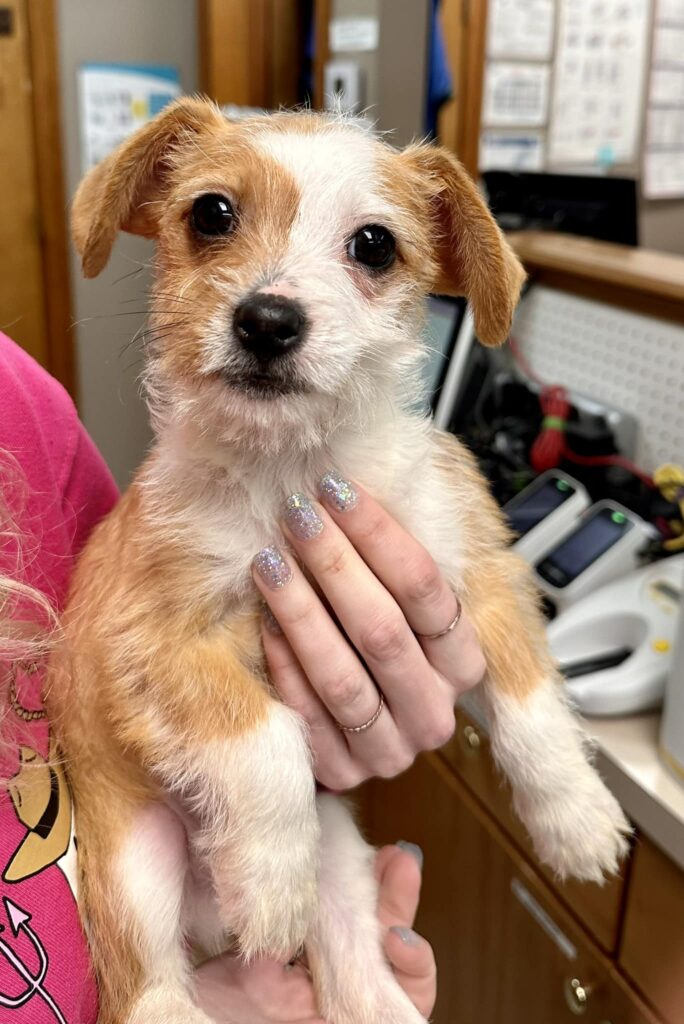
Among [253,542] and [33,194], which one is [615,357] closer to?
[253,542]

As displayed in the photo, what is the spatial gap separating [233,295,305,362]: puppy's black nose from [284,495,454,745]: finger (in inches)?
Answer: 8.8

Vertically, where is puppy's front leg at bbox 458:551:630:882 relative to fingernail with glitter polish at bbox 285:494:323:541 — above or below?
below

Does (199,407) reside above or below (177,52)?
below

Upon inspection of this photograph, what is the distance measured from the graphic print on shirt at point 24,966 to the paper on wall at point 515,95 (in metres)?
3.24

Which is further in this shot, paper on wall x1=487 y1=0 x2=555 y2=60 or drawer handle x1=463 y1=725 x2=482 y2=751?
paper on wall x1=487 y1=0 x2=555 y2=60

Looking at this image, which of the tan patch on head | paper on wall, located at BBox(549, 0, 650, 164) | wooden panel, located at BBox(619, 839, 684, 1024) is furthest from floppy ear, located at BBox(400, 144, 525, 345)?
paper on wall, located at BBox(549, 0, 650, 164)

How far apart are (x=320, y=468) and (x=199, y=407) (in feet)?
0.62

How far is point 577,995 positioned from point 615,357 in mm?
1557

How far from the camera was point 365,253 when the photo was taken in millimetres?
1104

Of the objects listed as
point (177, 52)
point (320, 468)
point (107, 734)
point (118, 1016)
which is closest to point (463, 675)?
point (320, 468)

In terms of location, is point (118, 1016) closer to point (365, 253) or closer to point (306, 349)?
point (306, 349)

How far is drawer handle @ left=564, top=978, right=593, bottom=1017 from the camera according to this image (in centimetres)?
161

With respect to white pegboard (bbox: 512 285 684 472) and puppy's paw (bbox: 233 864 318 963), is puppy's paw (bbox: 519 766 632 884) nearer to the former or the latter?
puppy's paw (bbox: 233 864 318 963)

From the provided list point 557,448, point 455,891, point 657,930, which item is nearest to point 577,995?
point 657,930
